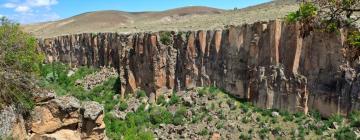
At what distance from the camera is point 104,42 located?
5219 centimetres

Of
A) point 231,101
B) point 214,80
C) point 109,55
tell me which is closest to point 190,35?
point 214,80

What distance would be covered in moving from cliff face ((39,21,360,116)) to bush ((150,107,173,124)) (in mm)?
2887

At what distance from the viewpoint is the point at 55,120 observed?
19.4m

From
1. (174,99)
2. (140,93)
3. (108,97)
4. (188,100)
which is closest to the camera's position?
(188,100)

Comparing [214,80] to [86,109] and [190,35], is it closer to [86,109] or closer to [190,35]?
[190,35]

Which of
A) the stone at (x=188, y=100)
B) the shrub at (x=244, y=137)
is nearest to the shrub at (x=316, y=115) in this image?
the shrub at (x=244, y=137)

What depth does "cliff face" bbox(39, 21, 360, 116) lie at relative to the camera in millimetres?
29922

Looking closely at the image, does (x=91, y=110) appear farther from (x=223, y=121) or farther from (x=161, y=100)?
(x=161, y=100)

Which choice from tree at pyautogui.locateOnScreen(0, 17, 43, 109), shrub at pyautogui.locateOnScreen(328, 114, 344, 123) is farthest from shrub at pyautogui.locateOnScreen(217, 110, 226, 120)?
tree at pyautogui.locateOnScreen(0, 17, 43, 109)

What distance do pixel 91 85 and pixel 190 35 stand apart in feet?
40.6

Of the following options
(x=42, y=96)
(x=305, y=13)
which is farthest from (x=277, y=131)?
(x=305, y=13)

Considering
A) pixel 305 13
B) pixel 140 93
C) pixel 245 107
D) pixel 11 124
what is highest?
pixel 305 13

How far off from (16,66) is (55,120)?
2.15 m

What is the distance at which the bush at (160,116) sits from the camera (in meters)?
36.3
